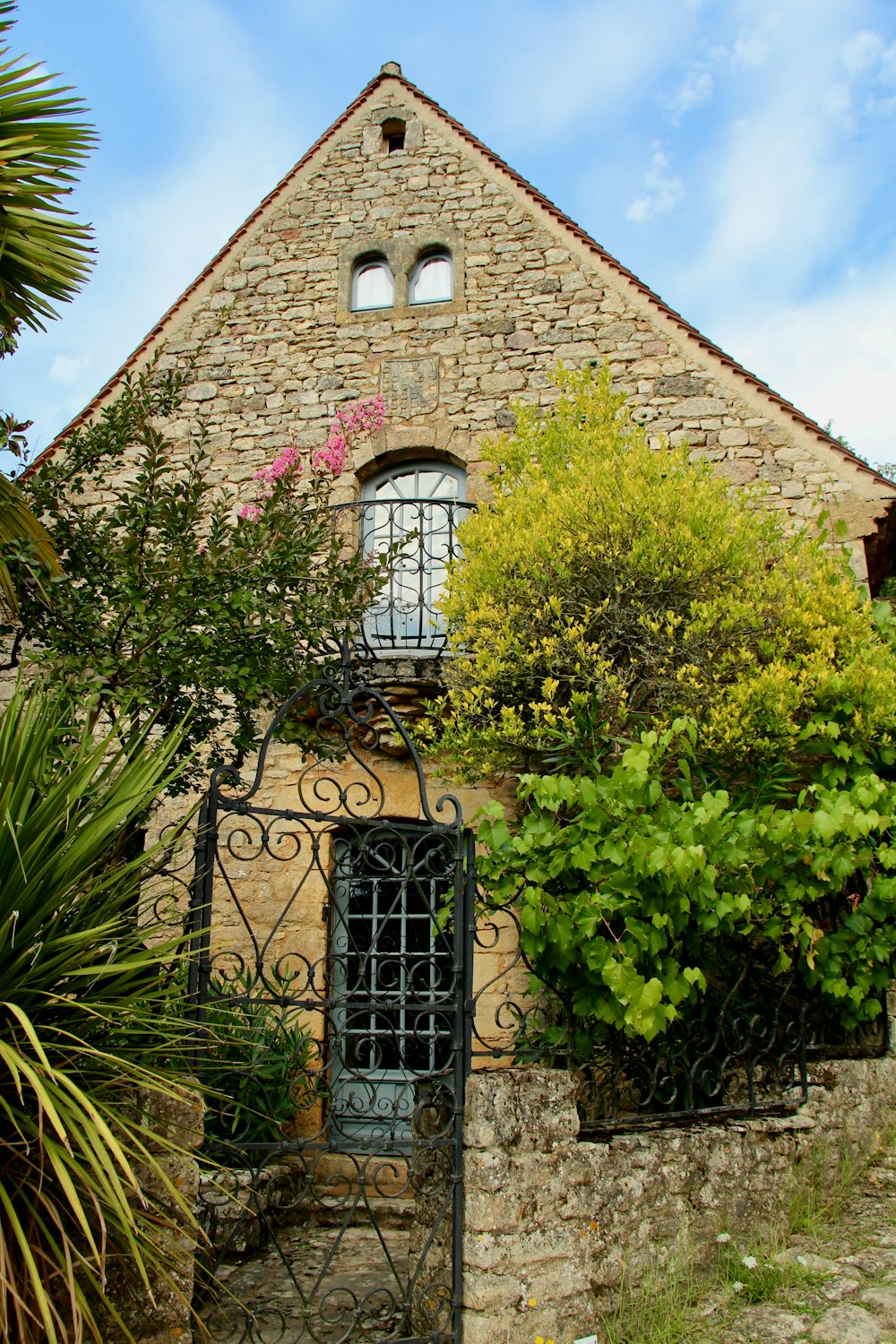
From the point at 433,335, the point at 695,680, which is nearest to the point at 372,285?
the point at 433,335

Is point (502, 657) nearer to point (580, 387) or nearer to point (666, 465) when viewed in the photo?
point (666, 465)

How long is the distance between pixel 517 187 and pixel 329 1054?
761 cm

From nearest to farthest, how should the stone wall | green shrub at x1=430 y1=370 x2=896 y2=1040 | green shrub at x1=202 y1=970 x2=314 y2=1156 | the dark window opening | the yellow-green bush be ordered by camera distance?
the stone wall < green shrub at x1=430 y1=370 x2=896 y2=1040 < green shrub at x1=202 y1=970 x2=314 y2=1156 < the yellow-green bush < the dark window opening

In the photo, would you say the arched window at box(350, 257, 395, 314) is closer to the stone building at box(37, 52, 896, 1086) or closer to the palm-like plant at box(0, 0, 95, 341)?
the stone building at box(37, 52, 896, 1086)

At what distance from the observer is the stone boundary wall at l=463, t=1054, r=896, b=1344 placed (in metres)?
3.35

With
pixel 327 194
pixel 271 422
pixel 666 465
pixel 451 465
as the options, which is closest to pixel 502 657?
pixel 666 465

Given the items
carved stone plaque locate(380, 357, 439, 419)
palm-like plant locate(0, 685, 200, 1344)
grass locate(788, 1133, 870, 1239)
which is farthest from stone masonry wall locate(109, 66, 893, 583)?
palm-like plant locate(0, 685, 200, 1344)

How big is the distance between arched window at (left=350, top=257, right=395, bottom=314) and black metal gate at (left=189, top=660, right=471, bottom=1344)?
374 centimetres

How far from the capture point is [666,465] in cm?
590

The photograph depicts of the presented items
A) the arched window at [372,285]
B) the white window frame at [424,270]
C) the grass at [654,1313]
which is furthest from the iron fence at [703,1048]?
the arched window at [372,285]

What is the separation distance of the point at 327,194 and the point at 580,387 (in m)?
3.98

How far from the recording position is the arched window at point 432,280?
28.3ft

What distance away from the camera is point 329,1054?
11.6 feet

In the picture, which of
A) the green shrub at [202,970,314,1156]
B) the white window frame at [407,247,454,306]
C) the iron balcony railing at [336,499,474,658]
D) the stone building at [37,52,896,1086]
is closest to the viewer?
the green shrub at [202,970,314,1156]
